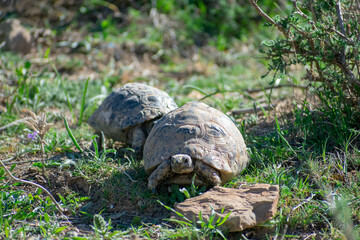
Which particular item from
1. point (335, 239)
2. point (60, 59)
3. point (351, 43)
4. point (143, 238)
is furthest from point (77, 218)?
point (60, 59)

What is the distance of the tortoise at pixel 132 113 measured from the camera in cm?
428

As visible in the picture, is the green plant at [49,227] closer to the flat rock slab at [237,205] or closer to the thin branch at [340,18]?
the flat rock slab at [237,205]

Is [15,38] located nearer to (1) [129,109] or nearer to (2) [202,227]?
(1) [129,109]

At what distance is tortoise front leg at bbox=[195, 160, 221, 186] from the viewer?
3.29 m

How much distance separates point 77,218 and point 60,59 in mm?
5300

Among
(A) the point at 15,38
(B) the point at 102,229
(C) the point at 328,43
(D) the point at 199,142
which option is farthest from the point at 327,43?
(A) the point at 15,38

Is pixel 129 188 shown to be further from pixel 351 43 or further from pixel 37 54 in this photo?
pixel 37 54

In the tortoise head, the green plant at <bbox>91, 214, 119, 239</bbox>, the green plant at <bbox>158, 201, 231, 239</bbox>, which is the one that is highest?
the tortoise head

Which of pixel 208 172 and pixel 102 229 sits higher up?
pixel 208 172

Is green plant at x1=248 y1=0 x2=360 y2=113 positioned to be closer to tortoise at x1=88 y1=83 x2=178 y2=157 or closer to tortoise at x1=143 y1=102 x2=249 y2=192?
tortoise at x1=143 y1=102 x2=249 y2=192

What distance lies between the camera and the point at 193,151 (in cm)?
327

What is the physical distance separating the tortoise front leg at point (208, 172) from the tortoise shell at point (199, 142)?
0.14ft

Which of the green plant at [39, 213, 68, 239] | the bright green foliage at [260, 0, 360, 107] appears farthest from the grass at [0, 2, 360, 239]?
the bright green foliage at [260, 0, 360, 107]

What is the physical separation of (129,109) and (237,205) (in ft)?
6.08
